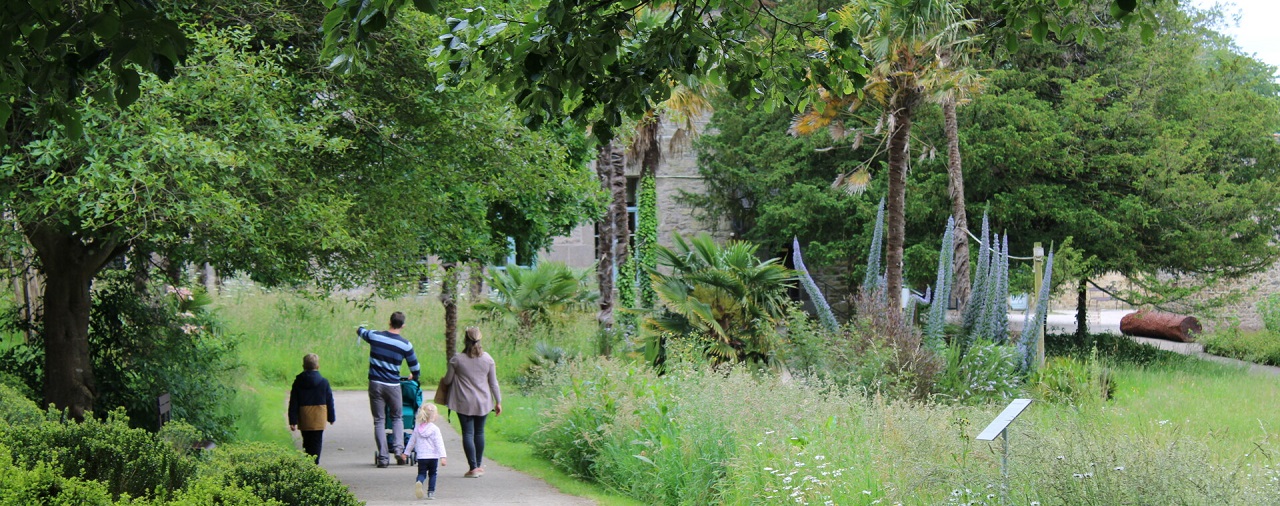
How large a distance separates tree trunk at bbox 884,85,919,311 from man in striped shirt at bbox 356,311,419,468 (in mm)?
7522

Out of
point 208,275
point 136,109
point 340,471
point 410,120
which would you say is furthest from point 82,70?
point 208,275

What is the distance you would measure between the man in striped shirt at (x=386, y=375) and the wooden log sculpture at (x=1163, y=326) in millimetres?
23972

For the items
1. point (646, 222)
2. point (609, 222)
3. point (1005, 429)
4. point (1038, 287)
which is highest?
point (646, 222)

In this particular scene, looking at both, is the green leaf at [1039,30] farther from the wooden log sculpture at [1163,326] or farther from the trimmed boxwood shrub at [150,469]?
the wooden log sculpture at [1163,326]

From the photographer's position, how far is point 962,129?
25594 millimetres

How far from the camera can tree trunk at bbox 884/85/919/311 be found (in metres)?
17.2

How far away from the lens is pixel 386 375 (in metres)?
12.2

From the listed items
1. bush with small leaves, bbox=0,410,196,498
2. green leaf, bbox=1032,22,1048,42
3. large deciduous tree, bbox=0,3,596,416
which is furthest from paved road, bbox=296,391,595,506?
green leaf, bbox=1032,22,1048,42

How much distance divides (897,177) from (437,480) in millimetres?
8850

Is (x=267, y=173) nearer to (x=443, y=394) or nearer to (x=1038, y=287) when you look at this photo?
(x=443, y=394)

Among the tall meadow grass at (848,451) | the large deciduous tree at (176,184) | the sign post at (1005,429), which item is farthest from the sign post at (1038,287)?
the large deciduous tree at (176,184)

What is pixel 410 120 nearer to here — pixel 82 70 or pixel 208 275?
pixel 82 70

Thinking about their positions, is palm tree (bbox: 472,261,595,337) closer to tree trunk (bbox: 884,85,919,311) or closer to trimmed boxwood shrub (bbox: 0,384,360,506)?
tree trunk (bbox: 884,85,919,311)

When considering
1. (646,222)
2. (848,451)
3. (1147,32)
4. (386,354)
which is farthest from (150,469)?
(646,222)
